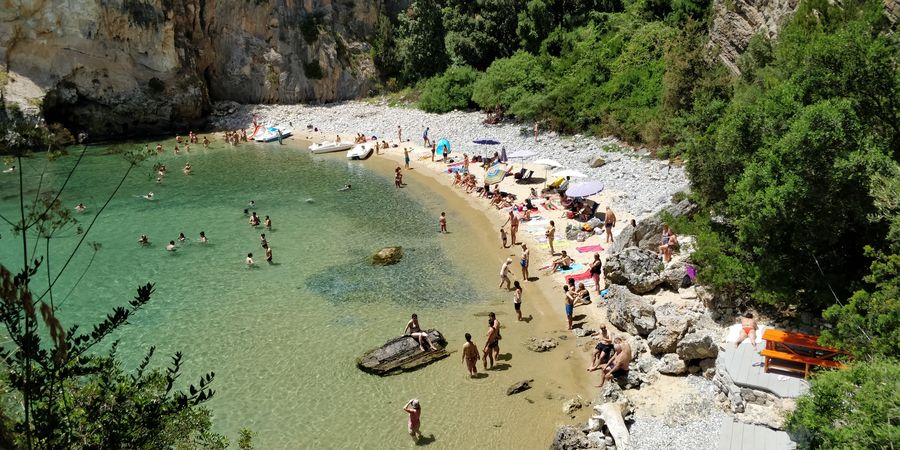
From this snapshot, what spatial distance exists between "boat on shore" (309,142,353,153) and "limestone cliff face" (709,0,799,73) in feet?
77.8

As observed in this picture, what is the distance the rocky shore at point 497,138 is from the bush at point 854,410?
1492cm

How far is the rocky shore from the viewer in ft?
79.3

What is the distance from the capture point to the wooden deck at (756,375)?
10.5 m

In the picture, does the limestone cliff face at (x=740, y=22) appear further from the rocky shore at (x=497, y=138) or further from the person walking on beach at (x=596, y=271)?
the person walking on beach at (x=596, y=271)

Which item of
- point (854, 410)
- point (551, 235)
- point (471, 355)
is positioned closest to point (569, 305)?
point (471, 355)

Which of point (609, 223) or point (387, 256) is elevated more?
point (609, 223)

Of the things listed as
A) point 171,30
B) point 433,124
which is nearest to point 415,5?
point 433,124

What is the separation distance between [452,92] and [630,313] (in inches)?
1353

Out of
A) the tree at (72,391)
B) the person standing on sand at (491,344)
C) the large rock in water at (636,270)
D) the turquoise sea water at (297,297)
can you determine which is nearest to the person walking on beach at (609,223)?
the large rock in water at (636,270)

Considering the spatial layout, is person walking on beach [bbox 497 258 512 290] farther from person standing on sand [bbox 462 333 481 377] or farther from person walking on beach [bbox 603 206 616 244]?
person standing on sand [bbox 462 333 481 377]

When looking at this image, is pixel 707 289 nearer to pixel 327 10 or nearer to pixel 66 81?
pixel 66 81

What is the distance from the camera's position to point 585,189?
22359 mm

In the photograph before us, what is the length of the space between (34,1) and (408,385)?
42.5 metres

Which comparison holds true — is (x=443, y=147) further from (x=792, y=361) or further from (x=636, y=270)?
(x=792, y=361)
